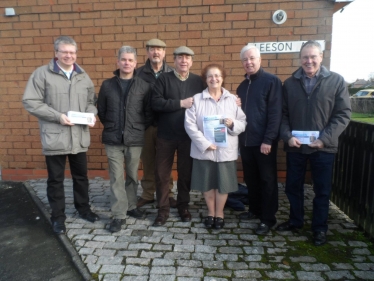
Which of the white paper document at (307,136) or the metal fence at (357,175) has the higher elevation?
the white paper document at (307,136)

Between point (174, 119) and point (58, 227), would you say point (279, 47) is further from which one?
point (58, 227)

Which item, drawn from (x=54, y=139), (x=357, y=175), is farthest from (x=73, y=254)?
(x=357, y=175)

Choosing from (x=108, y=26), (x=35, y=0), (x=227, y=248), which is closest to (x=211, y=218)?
(x=227, y=248)

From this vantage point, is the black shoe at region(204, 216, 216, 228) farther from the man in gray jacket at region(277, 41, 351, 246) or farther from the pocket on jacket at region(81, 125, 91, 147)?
the pocket on jacket at region(81, 125, 91, 147)

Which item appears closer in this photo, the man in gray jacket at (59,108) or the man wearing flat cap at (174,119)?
the man in gray jacket at (59,108)

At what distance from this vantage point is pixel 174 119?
3.46 m

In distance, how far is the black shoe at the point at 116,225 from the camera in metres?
3.40

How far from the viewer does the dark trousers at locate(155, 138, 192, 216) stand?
354 centimetres

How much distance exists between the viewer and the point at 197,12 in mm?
4742

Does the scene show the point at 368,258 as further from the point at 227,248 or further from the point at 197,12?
the point at 197,12

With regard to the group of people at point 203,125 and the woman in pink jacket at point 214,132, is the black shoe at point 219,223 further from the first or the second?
the woman in pink jacket at point 214,132

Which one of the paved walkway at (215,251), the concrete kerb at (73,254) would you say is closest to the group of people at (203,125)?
the paved walkway at (215,251)

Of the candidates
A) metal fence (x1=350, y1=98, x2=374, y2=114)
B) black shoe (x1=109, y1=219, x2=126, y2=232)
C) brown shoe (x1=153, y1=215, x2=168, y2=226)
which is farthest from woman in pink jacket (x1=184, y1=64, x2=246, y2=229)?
metal fence (x1=350, y1=98, x2=374, y2=114)

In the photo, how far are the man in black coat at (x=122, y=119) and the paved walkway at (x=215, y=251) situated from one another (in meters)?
0.37
